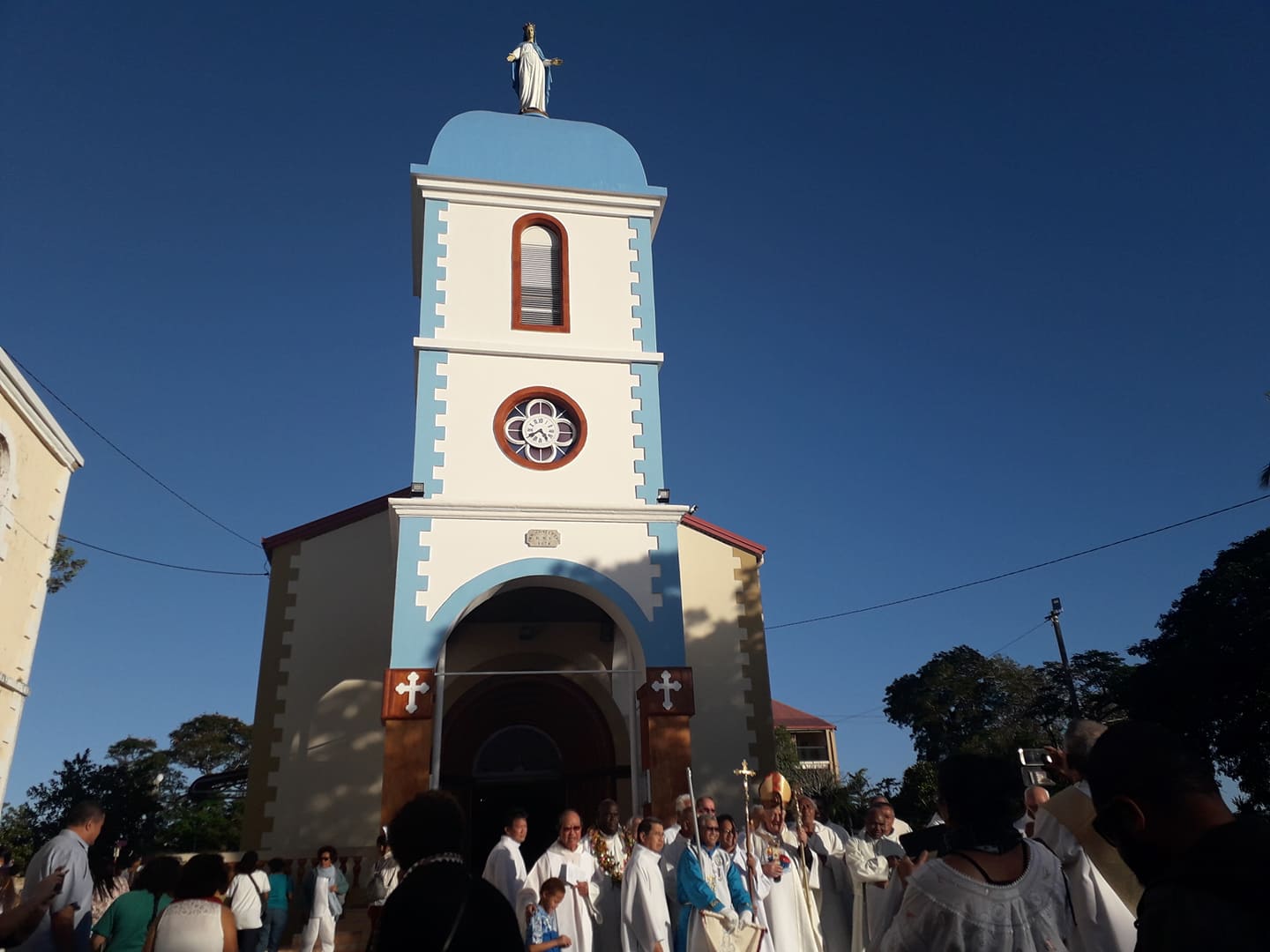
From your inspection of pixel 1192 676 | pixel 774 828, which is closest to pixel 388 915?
pixel 774 828

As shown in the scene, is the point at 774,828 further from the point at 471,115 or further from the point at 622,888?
the point at 471,115

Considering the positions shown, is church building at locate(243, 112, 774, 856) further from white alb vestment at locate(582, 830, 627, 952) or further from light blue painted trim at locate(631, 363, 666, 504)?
white alb vestment at locate(582, 830, 627, 952)

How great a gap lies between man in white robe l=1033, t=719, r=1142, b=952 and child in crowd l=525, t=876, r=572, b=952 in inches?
162

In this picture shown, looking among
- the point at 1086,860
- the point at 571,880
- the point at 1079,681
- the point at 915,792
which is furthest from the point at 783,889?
the point at 1079,681

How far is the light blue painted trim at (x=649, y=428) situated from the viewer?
13648mm

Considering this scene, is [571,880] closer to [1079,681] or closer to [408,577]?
[408,577]

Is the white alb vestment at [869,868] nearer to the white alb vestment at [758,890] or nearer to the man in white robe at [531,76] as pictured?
the white alb vestment at [758,890]

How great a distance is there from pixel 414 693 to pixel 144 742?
1513 inches

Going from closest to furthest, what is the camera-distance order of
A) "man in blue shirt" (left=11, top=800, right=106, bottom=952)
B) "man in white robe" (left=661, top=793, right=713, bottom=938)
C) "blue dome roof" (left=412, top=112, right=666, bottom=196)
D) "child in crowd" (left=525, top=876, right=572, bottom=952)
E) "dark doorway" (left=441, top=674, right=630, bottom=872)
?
"man in blue shirt" (left=11, top=800, right=106, bottom=952) → "child in crowd" (left=525, top=876, right=572, bottom=952) → "man in white robe" (left=661, top=793, right=713, bottom=938) → "dark doorway" (left=441, top=674, right=630, bottom=872) → "blue dome roof" (left=412, top=112, right=666, bottom=196)

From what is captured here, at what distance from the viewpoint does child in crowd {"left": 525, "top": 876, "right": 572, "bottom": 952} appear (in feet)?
24.2

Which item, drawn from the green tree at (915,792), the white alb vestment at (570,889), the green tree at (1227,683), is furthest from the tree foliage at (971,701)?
the white alb vestment at (570,889)

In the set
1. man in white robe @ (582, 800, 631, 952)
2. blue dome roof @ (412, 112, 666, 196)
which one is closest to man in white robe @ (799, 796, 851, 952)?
man in white robe @ (582, 800, 631, 952)

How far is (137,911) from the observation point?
553cm

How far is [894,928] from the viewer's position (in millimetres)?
3467
